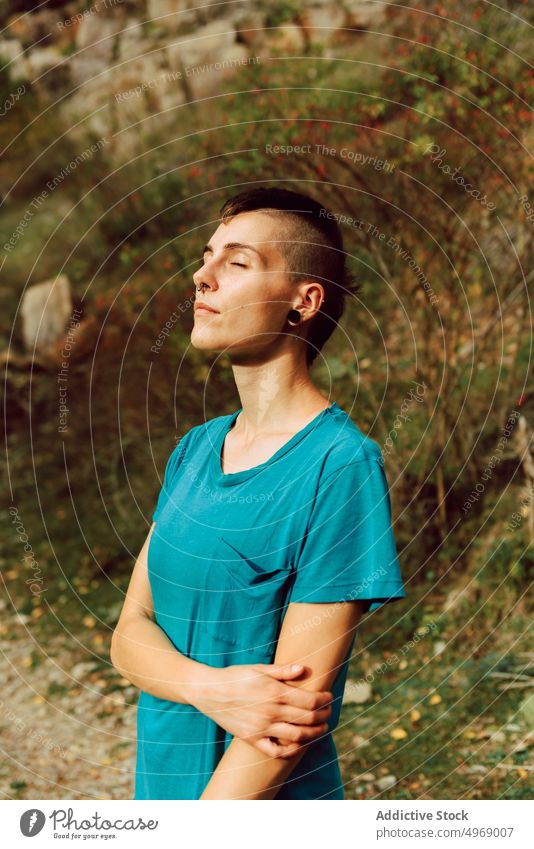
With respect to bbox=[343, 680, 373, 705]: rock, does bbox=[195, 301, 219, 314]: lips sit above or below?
above

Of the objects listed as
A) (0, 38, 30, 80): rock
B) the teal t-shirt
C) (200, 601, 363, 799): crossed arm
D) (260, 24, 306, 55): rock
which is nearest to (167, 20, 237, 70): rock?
(260, 24, 306, 55): rock

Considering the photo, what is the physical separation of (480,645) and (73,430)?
10.2 feet

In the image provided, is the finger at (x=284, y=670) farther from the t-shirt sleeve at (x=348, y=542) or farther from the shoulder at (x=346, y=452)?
the shoulder at (x=346, y=452)

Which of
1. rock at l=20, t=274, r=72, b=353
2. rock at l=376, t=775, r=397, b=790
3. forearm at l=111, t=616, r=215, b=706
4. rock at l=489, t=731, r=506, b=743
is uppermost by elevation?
rock at l=20, t=274, r=72, b=353

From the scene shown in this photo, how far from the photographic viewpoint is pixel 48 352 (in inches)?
243

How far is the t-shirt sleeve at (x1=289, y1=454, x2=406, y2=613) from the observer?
1.43 m

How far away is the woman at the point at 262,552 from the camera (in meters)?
1.45

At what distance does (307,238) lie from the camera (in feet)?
5.30

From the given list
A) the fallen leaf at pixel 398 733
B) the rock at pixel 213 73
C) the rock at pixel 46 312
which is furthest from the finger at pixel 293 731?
the rock at pixel 213 73

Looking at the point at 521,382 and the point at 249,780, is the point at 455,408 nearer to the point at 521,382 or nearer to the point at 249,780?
the point at 521,382

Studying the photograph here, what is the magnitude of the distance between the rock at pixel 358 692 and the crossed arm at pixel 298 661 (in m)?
Answer: 2.10

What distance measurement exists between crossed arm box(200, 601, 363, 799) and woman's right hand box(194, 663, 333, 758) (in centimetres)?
1

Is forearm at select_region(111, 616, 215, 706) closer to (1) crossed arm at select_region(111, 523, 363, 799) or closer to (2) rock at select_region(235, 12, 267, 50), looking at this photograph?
(1) crossed arm at select_region(111, 523, 363, 799)
